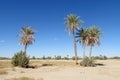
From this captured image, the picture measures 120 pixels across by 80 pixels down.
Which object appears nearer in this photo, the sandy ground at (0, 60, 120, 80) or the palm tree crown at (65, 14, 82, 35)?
the sandy ground at (0, 60, 120, 80)

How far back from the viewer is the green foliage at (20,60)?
137 ft

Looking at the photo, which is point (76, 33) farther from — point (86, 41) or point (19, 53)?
point (19, 53)

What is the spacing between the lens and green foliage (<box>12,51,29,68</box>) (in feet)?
137

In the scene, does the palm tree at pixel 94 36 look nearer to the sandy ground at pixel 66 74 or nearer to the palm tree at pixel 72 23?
the palm tree at pixel 72 23

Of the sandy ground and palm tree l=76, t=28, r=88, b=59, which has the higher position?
palm tree l=76, t=28, r=88, b=59

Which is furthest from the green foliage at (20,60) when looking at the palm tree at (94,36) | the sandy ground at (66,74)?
the palm tree at (94,36)

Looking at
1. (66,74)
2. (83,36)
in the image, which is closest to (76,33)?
(83,36)

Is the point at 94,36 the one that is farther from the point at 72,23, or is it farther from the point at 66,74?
the point at 66,74

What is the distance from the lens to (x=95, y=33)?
6059 cm

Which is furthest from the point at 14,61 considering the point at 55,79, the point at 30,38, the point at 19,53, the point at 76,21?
the point at 55,79

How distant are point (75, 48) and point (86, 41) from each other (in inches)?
276

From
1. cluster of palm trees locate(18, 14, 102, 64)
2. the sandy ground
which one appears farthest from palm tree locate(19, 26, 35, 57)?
the sandy ground

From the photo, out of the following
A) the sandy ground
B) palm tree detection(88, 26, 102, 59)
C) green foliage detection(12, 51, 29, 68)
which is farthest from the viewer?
palm tree detection(88, 26, 102, 59)

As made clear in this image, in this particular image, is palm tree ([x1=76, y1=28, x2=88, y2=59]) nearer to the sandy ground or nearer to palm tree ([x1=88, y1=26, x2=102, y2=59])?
palm tree ([x1=88, y1=26, x2=102, y2=59])
